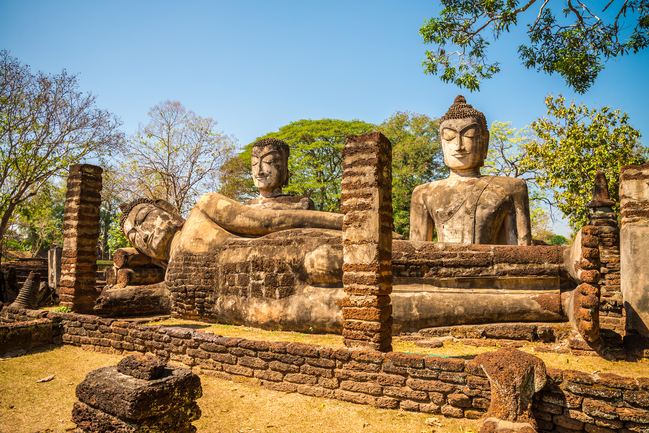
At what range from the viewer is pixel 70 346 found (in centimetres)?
621

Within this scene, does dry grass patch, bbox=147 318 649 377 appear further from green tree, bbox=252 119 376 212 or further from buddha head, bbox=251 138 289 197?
green tree, bbox=252 119 376 212

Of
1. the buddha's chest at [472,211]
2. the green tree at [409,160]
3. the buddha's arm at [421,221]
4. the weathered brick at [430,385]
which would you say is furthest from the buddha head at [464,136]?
the green tree at [409,160]

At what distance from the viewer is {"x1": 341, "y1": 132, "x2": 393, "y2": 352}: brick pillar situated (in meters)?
4.16

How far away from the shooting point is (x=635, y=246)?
511 centimetres

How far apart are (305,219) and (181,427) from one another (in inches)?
168

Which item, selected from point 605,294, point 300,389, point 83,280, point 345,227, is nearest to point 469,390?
point 300,389

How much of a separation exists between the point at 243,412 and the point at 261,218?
12.0 feet

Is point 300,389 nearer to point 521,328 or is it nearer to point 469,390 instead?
point 469,390

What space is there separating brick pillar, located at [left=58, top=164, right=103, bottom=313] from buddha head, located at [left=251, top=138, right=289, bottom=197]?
299 centimetres

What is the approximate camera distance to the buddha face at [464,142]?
6859 millimetres

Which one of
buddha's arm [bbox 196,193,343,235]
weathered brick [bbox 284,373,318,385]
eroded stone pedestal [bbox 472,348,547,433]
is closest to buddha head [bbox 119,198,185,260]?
buddha's arm [bbox 196,193,343,235]

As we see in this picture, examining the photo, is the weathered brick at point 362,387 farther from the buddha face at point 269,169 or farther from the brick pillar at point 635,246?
the buddha face at point 269,169

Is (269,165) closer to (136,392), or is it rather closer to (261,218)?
(261,218)

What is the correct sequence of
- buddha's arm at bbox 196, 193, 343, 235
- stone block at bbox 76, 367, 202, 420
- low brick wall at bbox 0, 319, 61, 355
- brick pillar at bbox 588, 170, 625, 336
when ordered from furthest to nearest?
brick pillar at bbox 588, 170, 625, 336, buddha's arm at bbox 196, 193, 343, 235, low brick wall at bbox 0, 319, 61, 355, stone block at bbox 76, 367, 202, 420
